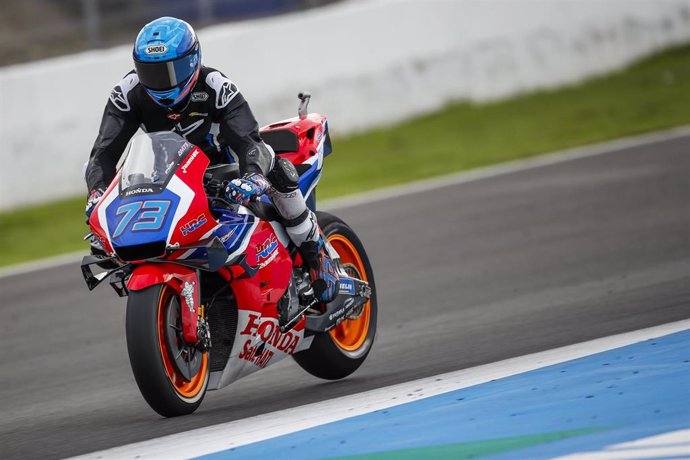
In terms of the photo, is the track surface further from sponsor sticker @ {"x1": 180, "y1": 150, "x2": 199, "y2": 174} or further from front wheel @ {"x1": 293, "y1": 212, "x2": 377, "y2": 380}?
sponsor sticker @ {"x1": 180, "y1": 150, "x2": 199, "y2": 174}

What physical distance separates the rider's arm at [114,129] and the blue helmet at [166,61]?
222 mm

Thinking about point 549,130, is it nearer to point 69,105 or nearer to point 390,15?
point 390,15

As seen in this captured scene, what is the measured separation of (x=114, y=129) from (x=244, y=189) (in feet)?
2.79

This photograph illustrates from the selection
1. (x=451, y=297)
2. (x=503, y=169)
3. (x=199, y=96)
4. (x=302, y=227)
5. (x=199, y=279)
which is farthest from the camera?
(x=503, y=169)

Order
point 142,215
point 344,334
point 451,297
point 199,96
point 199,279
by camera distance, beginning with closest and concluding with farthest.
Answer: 1. point 142,215
2. point 199,279
3. point 199,96
4. point 344,334
5. point 451,297

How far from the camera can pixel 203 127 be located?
6121mm

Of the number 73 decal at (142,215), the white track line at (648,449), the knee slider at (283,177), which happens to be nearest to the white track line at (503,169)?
the knee slider at (283,177)

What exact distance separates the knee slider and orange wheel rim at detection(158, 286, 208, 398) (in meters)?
0.90

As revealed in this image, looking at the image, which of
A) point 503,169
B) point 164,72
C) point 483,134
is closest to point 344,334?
point 164,72

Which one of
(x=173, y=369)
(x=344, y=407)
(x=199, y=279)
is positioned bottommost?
(x=344, y=407)

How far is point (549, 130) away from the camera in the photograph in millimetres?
15000

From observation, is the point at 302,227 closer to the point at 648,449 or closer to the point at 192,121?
the point at 192,121

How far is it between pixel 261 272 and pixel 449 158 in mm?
8687

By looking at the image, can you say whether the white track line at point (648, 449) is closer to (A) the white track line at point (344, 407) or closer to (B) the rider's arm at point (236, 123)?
(A) the white track line at point (344, 407)
